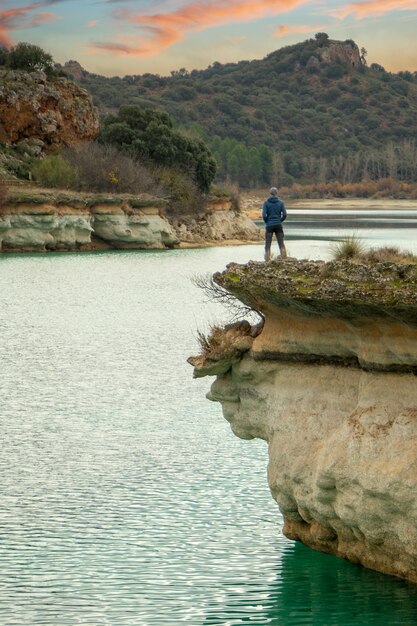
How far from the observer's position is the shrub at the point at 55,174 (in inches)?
2899

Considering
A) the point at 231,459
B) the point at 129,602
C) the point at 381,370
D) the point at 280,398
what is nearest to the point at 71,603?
the point at 129,602

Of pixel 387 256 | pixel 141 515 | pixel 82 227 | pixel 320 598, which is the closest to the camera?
pixel 387 256

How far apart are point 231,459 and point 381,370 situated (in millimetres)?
6976

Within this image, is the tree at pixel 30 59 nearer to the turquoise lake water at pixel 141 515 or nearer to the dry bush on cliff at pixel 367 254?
the turquoise lake water at pixel 141 515

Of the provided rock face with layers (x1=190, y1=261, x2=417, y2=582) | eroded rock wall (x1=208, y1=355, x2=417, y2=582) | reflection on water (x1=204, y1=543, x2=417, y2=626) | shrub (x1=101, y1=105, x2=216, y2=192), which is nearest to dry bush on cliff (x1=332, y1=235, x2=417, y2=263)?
rock face with layers (x1=190, y1=261, x2=417, y2=582)

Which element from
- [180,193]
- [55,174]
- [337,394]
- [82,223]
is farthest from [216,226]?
[337,394]

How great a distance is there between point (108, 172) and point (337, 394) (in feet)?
219

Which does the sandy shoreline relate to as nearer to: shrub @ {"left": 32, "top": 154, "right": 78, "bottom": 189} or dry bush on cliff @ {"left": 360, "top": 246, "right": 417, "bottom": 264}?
shrub @ {"left": 32, "top": 154, "right": 78, "bottom": 189}

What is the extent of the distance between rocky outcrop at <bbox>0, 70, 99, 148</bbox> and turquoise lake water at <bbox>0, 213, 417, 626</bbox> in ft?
178

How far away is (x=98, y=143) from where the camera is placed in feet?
277

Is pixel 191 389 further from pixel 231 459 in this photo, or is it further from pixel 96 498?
pixel 96 498

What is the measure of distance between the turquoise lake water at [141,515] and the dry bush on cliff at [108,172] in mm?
48033

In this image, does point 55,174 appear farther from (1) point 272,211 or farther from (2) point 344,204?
(2) point 344,204

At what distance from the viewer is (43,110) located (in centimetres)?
8169
